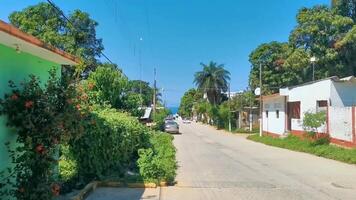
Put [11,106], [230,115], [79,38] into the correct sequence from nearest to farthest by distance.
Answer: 1. [11,106]
2. [79,38]
3. [230,115]

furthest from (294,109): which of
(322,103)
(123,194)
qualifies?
(123,194)

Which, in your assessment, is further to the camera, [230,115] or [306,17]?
[230,115]

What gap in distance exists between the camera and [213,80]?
94.1 meters

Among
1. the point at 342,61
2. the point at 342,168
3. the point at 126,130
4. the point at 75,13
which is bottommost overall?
the point at 342,168

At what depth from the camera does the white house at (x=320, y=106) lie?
1027 inches

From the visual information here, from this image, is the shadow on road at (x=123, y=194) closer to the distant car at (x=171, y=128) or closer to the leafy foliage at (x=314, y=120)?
the leafy foliage at (x=314, y=120)

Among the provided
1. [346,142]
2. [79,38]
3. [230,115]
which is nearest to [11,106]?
[346,142]

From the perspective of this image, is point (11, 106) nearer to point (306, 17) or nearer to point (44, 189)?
point (44, 189)

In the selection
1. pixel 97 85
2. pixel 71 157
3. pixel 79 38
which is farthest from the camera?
pixel 79 38

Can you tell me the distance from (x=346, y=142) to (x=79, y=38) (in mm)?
24816

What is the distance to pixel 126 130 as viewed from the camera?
1558 cm

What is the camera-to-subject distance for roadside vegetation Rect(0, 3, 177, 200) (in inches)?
340

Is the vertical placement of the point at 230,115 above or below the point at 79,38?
below

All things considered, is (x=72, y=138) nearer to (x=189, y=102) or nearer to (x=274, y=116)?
(x=274, y=116)
